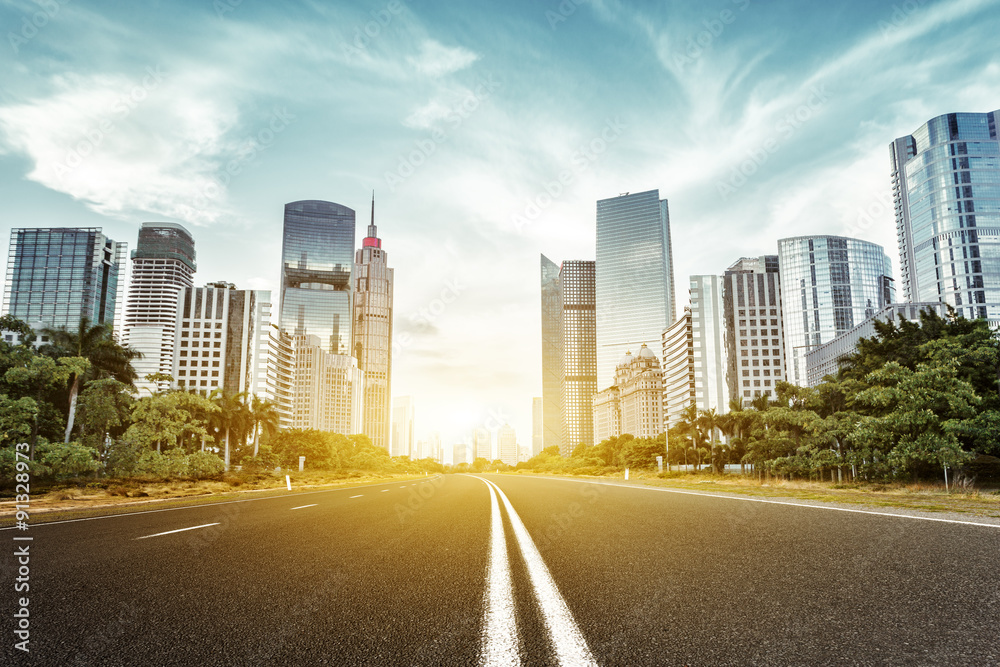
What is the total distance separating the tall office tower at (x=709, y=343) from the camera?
187500mm

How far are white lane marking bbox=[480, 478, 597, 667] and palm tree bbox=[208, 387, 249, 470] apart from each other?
70.4 meters

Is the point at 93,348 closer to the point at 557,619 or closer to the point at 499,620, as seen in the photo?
the point at 499,620

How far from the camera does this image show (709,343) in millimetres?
191250

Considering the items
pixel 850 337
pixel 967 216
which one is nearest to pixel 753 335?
pixel 850 337

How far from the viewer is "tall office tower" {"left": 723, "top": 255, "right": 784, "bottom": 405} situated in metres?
190

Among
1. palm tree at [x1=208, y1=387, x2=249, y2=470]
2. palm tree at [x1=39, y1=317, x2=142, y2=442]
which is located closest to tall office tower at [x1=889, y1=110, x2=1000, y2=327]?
palm tree at [x1=208, y1=387, x2=249, y2=470]


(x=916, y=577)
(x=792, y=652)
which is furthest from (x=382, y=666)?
(x=916, y=577)

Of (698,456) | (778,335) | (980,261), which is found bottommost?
(698,456)

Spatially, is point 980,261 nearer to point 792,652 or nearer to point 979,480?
point 979,480

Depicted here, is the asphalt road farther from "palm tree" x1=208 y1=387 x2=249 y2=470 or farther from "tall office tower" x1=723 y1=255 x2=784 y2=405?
"tall office tower" x1=723 y1=255 x2=784 y2=405

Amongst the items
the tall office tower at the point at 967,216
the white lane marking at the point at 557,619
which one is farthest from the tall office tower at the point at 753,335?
the white lane marking at the point at 557,619

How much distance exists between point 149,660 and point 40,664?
1.63 ft

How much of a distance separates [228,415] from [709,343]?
6175 inches

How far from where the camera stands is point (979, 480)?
2641 cm
